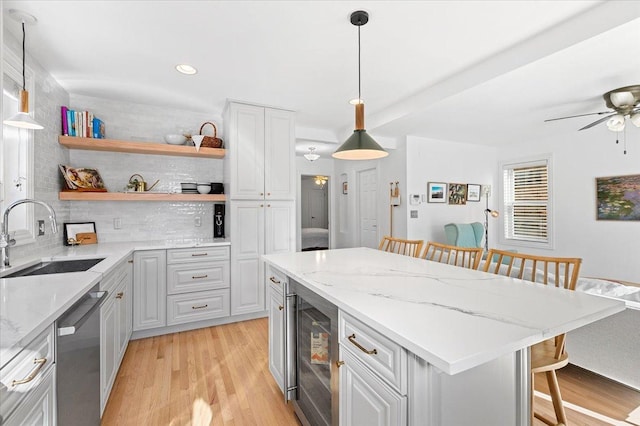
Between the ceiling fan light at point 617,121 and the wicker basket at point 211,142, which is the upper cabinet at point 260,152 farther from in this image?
the ceiling fan light at point 617,121

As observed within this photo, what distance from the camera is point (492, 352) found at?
2.54 feet

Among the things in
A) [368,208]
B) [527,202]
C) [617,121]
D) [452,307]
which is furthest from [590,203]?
[452,307]

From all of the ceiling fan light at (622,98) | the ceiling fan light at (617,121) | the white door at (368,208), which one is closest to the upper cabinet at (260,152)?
the white door at (368,208)

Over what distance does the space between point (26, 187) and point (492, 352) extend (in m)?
3.10

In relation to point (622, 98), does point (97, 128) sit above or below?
below

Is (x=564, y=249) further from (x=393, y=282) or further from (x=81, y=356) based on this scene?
(x=81, y=356)

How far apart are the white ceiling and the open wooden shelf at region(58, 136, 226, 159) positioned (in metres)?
0.55

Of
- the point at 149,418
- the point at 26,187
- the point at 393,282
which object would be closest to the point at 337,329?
the point at 393,282

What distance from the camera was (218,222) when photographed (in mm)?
3582

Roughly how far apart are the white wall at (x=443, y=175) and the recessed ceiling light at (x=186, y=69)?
10.4 ft

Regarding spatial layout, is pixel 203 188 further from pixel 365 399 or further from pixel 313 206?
pixel 313 206

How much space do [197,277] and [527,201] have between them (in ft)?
17.9

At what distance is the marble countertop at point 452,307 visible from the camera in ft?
2.63

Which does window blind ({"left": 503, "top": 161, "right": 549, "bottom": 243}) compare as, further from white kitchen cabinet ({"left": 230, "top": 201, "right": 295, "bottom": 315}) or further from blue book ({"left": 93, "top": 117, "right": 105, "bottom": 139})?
blue book ({"left": 93, "top": 117, "right": 105, "bottom": 139})
